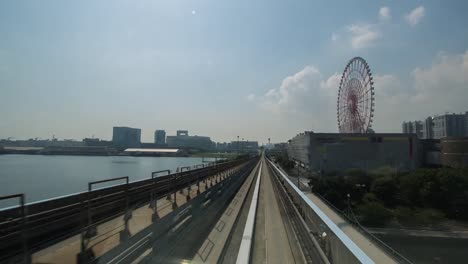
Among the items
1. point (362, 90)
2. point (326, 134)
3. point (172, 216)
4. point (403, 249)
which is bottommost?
point (403, 249)

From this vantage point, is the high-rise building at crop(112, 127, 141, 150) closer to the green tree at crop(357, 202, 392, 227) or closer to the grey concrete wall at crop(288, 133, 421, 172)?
the grey concrete wall at crop(288, 133, 421, 172)

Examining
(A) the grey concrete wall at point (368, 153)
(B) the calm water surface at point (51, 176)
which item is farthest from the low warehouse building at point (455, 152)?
(B) the calm water surface at point (51, 176)

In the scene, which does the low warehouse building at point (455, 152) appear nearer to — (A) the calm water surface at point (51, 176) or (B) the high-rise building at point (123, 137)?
(A) the calm water surface at point (51, 176)

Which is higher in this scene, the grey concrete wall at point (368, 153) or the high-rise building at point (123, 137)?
the high-rise building at point (123, 137)

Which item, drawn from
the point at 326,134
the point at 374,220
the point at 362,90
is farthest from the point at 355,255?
the point at 326,134

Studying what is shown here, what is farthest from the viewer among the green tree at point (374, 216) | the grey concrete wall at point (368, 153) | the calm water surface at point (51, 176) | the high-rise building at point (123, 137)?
the high-rise building at point (123, 137)

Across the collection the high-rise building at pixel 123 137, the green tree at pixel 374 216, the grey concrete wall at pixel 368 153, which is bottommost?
the green tree at pixel 374 216

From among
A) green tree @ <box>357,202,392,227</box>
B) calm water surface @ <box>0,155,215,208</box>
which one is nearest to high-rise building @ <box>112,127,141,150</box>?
calm water surface @ <box>0,155,215,208</box>

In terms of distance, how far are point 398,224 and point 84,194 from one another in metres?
46.1

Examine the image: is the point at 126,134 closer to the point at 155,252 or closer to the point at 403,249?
the point at 403,249

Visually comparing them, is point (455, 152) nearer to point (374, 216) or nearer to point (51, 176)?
point (374, 216)

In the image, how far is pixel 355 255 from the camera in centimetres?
388

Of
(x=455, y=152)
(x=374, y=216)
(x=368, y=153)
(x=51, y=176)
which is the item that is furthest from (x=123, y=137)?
(x=374, y=216)

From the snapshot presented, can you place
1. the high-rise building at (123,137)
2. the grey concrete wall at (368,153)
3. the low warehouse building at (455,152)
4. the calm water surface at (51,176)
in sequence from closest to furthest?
the calm water surface at (51,176) < the low warehouse building at (455,152) < the grey concrete wall at (368,153) < the high-rise building at (123,137)
